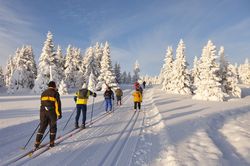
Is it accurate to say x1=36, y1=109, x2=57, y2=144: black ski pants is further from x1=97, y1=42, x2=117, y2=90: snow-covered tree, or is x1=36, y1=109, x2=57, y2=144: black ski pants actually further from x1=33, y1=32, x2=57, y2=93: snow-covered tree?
x1=97, y1=42, x2=117, y2=90: snow-covered tree

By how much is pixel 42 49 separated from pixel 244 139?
152 ft

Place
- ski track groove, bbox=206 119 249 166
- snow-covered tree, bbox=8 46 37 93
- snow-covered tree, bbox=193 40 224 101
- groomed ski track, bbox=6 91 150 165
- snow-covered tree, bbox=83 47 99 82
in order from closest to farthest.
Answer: groomed ski track, bbox=6 91 150 165 → ski track groove, bbox=206 119 249 166 → snow-covered tree, bbox=193 40 224 101 → snow-covered tree, bbox=8 46 37 93 → snow-covered tree, bbox=83 47 99 82

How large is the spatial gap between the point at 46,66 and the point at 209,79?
32340 millimetres

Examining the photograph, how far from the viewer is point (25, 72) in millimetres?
51656

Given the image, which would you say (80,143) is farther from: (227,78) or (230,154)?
(227,78)

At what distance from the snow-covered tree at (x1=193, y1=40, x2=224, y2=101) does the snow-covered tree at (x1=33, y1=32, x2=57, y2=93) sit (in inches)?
1139

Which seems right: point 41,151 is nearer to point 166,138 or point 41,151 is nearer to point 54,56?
point 166,138

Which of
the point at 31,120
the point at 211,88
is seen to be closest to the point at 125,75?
the point at 211,88

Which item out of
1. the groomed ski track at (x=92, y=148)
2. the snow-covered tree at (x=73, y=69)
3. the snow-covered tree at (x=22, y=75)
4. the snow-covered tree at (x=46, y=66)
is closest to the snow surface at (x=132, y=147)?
the groomed ski track at (x=92, y=148)

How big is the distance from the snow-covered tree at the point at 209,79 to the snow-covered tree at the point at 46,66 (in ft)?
94.9

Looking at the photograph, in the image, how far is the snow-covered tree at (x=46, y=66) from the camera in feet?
148

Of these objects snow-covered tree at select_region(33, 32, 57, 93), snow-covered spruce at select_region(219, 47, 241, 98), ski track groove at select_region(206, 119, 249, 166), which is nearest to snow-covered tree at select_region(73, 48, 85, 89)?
snow-covered tree at select_region(33, 32, 57, 93)

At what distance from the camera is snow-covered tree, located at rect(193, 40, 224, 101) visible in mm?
36719

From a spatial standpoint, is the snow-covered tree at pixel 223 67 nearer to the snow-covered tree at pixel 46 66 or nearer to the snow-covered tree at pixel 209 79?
the snow-covered tree at pixel 209 79
